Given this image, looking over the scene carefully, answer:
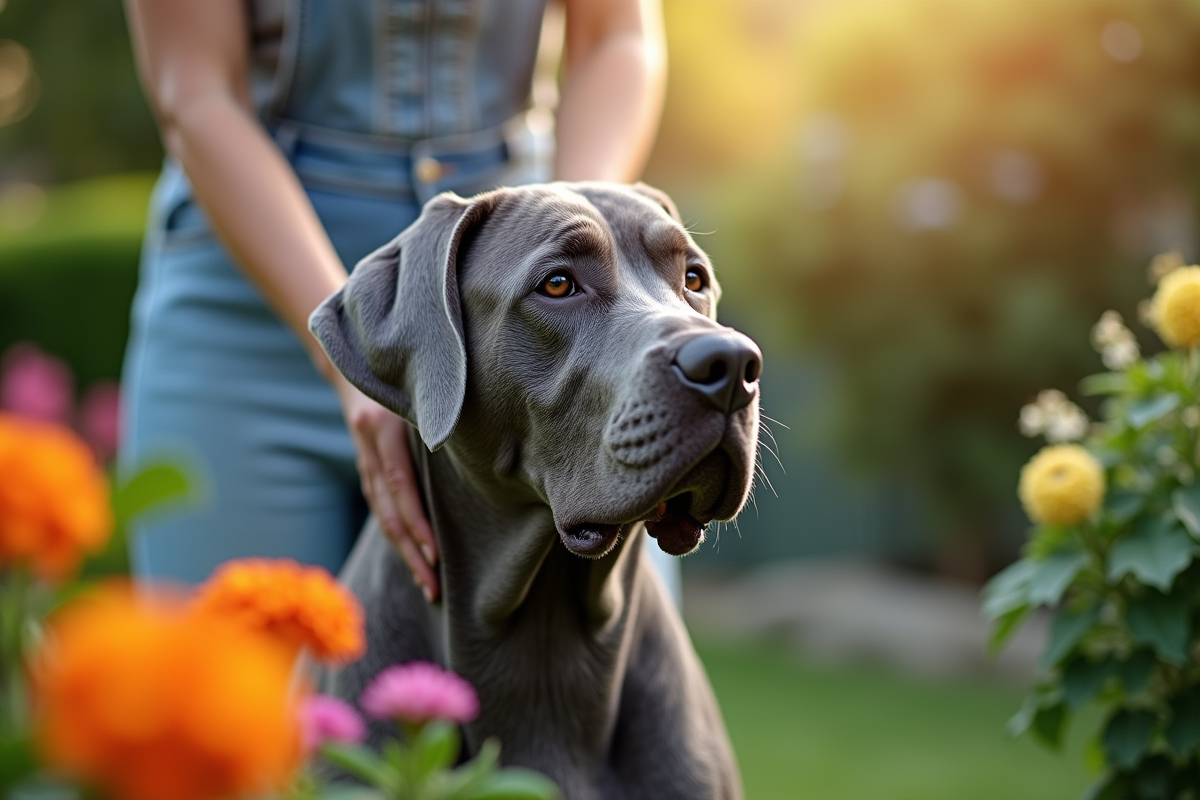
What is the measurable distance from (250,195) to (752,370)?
1175 mm

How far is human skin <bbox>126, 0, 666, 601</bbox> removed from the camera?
2.41m

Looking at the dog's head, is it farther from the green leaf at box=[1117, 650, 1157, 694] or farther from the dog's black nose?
the green leaf at box=[1117, 650, 1157, 694]

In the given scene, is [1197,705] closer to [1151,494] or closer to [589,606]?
[1151,494]

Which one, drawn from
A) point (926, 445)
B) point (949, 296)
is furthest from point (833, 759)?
point (949, 296)

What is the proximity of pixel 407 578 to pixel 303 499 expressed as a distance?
52 cm

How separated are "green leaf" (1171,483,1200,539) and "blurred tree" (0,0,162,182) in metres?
19.0

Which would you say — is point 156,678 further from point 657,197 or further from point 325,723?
point 657,197

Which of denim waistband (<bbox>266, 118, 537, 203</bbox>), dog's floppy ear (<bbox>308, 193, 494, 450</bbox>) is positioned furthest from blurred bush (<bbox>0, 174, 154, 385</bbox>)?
dog's floppy ear (<bbox>308, 193, 494, 450</bbox>)

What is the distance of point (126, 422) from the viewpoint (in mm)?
3197

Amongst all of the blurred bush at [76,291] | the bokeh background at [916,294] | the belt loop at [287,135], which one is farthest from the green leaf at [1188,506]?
the blurred bush at [76,291]

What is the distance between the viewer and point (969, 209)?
8.96 metres

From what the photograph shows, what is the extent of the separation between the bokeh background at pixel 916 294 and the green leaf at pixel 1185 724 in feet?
14.2

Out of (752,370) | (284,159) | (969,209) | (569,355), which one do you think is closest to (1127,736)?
(752,370)

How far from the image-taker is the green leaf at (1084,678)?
8.65 feet
